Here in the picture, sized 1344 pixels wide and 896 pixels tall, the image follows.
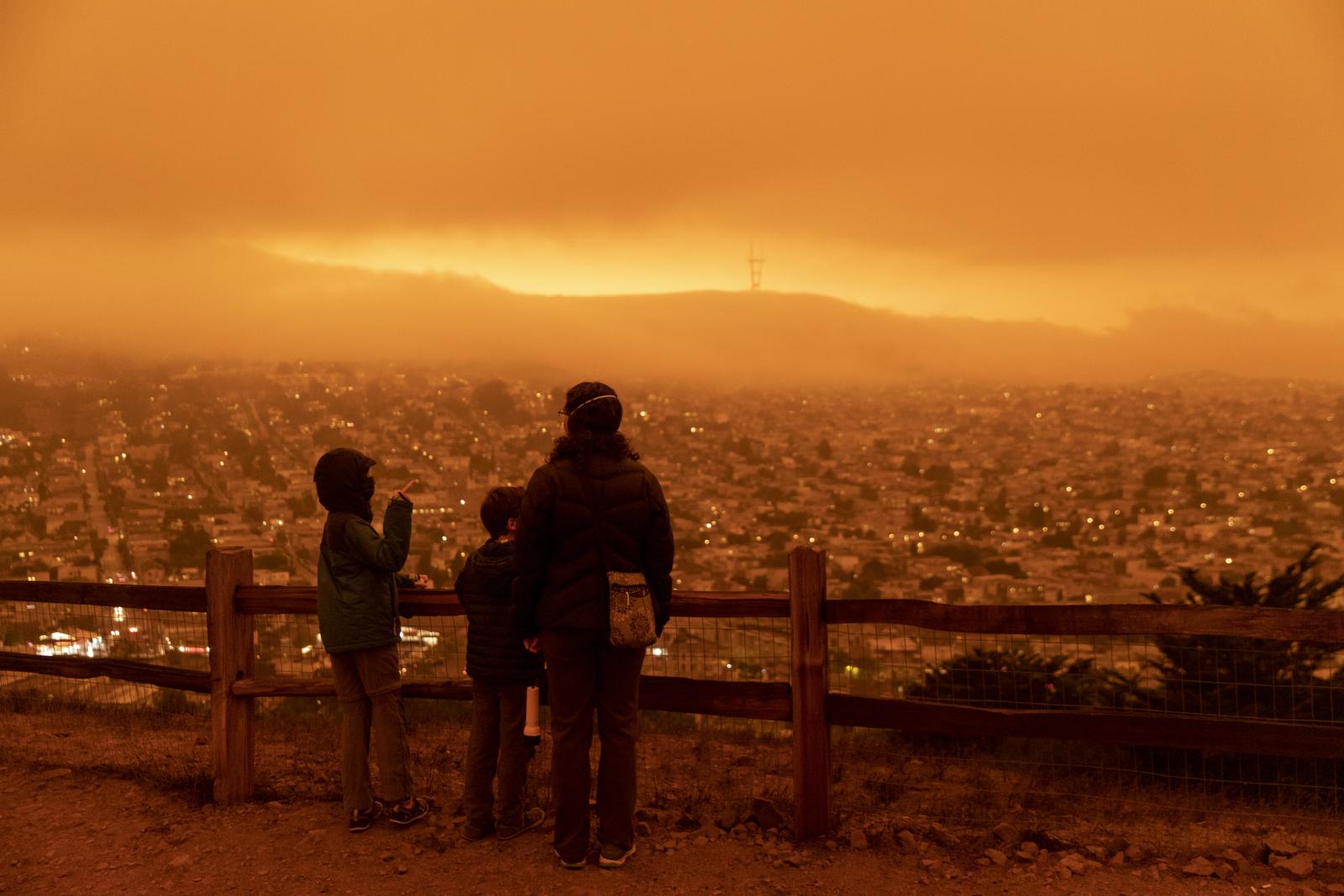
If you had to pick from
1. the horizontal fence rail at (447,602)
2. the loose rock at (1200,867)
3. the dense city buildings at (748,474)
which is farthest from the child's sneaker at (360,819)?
the dense city buildings at (748,474)

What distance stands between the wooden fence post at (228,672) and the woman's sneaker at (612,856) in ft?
8.29

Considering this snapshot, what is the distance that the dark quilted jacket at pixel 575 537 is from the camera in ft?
16.2

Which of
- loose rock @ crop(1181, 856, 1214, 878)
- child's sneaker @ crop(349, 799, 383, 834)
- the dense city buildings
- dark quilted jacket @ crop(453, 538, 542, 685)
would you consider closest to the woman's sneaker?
dark quilted jacket @ crop(453, 538, 542, 685)

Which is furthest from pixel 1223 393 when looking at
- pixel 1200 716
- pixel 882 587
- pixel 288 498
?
pixel 1200 716

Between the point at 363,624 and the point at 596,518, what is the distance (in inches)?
63.3

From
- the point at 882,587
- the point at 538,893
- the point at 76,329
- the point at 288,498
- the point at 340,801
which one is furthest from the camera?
the point at 76,329

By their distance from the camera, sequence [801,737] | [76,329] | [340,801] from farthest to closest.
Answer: [76,329] < [340,801] < [801,737]

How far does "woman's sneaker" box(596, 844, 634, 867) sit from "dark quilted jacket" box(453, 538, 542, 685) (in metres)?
0.94

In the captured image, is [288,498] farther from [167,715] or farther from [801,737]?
[801,737]

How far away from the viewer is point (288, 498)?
36.1 meters

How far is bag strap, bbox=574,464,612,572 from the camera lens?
4.95m

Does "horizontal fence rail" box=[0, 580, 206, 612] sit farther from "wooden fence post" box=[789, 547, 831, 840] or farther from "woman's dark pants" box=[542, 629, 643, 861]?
"wooden fence post" box=[789, 547, 831, 840]

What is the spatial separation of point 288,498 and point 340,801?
1255 inches

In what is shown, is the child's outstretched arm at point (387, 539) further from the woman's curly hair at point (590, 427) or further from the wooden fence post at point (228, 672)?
the wooden fence post at point (228, 672)
